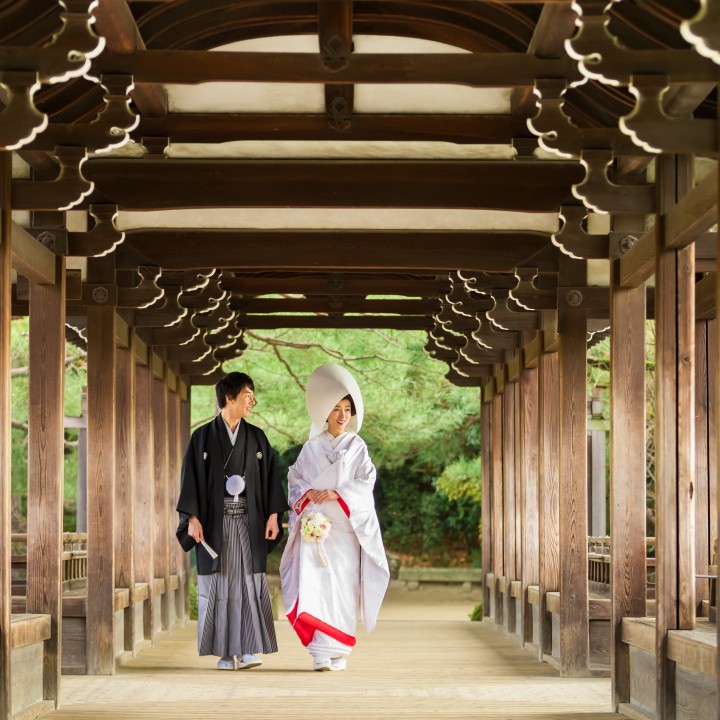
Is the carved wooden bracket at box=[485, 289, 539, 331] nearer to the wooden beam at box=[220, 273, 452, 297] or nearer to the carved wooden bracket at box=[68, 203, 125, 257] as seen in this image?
the wooden beam at box=[220, 273, 452, 297]

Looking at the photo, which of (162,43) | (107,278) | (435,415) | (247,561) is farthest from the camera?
(435,415)

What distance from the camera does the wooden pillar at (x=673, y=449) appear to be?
671cm

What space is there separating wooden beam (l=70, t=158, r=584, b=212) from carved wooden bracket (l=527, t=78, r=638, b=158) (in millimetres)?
2002

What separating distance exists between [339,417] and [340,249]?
76.0 inches

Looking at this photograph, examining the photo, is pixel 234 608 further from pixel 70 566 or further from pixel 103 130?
pixel 103 130

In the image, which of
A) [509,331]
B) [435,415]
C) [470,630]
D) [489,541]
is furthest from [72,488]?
[509,331]

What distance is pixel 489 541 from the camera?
55.8 ft

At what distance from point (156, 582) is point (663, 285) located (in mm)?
7776

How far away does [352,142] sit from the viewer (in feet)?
30.6

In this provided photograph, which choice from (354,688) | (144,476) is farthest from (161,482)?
(354,688)

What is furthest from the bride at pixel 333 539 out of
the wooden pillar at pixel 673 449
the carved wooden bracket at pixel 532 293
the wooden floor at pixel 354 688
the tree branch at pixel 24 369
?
the tree branch at pixel 24 369

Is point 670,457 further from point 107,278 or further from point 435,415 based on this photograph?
point 435,415

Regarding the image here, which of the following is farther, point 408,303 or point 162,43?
point 408,303

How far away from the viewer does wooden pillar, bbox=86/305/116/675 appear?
387 inches
